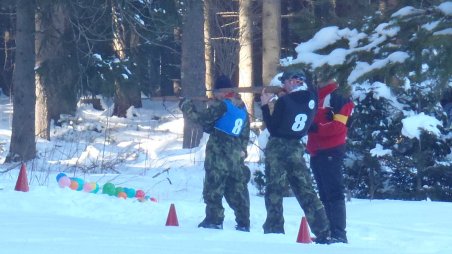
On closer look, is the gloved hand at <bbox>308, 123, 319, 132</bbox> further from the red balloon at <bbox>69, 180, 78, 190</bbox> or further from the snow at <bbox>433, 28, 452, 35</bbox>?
the red balloon at <bbox>69, 180, 78, 190</bbox>

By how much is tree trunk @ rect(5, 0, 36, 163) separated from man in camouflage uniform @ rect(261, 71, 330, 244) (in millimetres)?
9213

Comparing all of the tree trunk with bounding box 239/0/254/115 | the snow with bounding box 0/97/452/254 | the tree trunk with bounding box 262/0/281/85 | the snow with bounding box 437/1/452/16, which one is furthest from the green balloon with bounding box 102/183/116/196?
the tree trunk with bounding box 239/0/254/115

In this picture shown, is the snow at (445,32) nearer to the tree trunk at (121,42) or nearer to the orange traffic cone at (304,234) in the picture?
the orange traffic cone at (304,234)

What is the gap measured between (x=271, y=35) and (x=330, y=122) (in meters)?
14.0

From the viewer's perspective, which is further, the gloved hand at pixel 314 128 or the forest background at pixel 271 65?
the gloved hand at pixel 314 128

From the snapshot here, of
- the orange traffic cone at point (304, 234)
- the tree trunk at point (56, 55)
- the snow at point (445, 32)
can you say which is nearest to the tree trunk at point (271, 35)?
the tree trunk at point (56, 55)

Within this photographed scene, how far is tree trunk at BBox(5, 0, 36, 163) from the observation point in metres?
17.1

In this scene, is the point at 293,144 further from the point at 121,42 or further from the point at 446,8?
the point at 121,42

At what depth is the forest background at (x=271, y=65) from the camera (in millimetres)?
6281

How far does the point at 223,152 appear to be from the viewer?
362 inches

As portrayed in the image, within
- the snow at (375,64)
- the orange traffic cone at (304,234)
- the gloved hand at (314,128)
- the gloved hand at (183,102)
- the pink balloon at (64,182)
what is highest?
the snow at (375,64)

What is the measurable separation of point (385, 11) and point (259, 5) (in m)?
21.4

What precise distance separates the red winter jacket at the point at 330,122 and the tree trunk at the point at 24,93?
31.0ft

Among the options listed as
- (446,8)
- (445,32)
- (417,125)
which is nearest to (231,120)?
(446,8)
